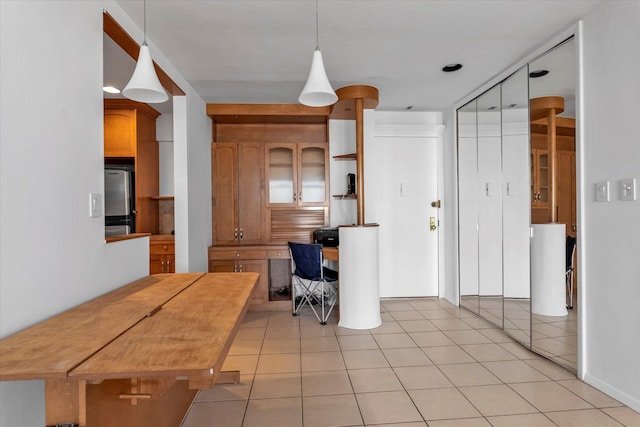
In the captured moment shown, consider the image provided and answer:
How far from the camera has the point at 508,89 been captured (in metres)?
3.38

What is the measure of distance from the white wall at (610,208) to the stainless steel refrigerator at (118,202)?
440 centimetres

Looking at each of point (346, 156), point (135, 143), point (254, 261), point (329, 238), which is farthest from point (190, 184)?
point (346, 156)

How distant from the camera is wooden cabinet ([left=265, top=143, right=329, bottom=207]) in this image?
4.53 m

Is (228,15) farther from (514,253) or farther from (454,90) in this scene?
(514,253)

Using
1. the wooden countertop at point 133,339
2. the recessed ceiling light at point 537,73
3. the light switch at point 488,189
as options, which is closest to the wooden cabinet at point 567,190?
the recessed ceiling light at point 537,73

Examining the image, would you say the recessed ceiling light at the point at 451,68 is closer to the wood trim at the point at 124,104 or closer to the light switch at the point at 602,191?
the light switch at the point at 602,191

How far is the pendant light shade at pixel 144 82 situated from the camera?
1825mm

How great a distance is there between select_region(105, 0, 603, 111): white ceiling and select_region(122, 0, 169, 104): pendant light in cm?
64

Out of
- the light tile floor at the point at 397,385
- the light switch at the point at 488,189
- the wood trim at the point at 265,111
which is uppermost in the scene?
the wood trim at the point at 265,111

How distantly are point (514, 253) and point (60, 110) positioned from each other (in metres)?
3.55

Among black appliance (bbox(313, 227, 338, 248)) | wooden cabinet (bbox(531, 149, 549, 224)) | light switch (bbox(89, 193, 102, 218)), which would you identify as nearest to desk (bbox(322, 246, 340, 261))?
black appliance (bbox(313, 227, 338, 248))

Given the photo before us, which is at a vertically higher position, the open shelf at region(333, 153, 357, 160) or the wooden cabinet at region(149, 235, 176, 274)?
the open shelf at region(333, 153, 357, 160)

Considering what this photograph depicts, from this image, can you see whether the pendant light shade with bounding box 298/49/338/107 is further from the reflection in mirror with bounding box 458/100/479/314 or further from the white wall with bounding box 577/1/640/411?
the reflection in mirror with bounding box 458/100/479/314

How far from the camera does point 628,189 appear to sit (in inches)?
83.5
